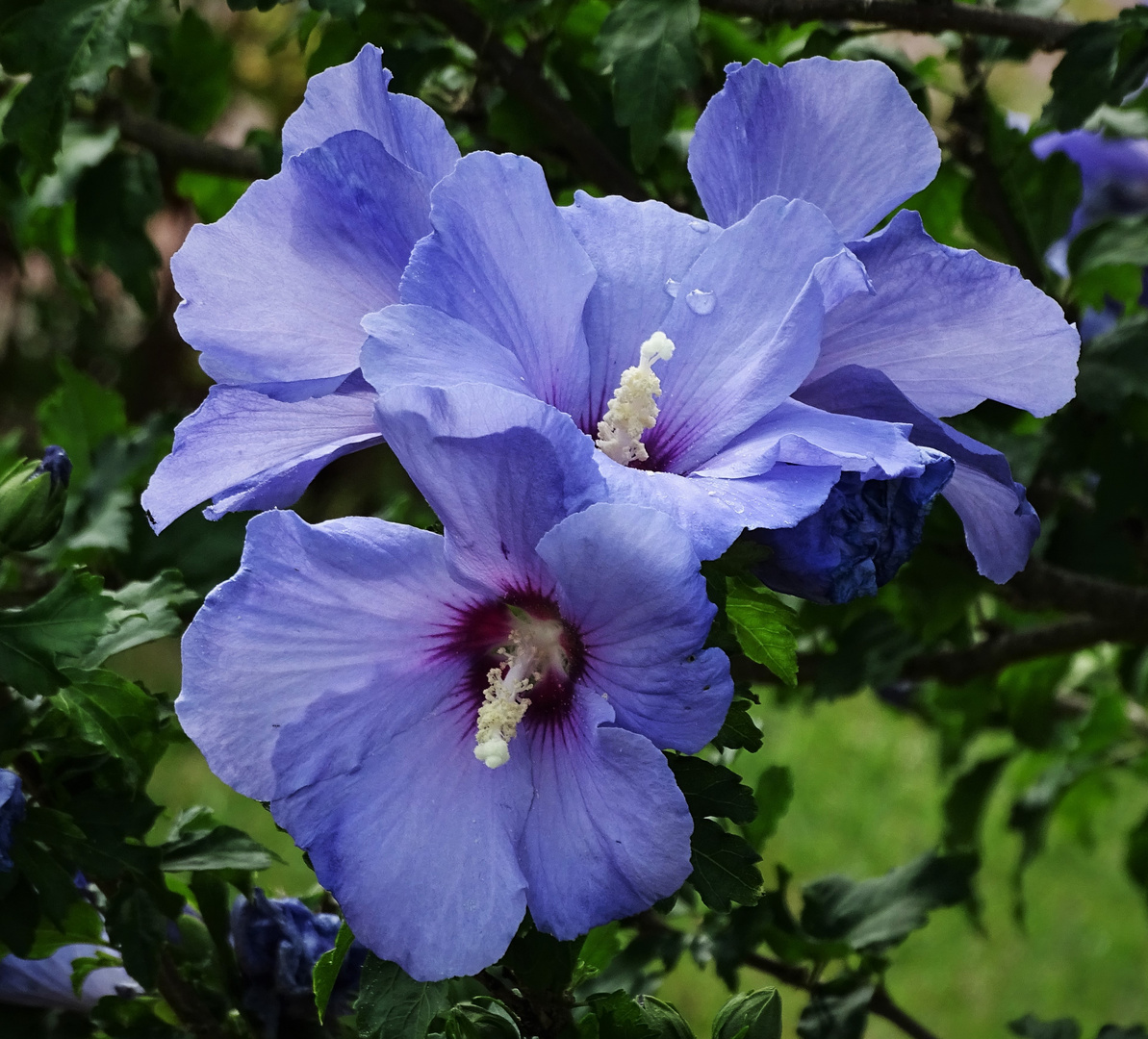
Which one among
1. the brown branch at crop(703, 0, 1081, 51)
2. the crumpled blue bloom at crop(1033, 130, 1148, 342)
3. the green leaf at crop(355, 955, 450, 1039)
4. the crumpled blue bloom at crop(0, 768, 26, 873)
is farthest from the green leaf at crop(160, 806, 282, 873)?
the crumpled blue bloom at crop(1033, 130, 1148, 342)

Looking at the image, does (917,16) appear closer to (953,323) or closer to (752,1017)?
(953,323)

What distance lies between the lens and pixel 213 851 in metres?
0.99

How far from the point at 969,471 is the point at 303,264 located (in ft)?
1.21

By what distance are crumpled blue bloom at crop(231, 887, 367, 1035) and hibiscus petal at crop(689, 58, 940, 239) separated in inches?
21.7

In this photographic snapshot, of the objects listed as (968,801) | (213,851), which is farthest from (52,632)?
(968,801)

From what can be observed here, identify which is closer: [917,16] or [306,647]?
[306,647]

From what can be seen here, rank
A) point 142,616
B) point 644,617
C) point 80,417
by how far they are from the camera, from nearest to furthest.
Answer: point 644,617 < point 142,616 < point 80,417

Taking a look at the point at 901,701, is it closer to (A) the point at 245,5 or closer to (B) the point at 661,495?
(A) the point at 245,5

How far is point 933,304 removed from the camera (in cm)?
69

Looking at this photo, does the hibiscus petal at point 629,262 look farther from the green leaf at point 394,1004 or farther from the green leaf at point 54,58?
the green leaf at point 54,58

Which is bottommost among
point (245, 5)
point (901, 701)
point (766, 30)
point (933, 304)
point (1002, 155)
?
point (901, 701)

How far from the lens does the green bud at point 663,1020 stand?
0.82 metres

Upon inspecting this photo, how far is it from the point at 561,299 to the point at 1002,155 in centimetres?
90

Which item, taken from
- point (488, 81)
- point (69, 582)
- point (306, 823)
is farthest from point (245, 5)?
point (306, 823)
